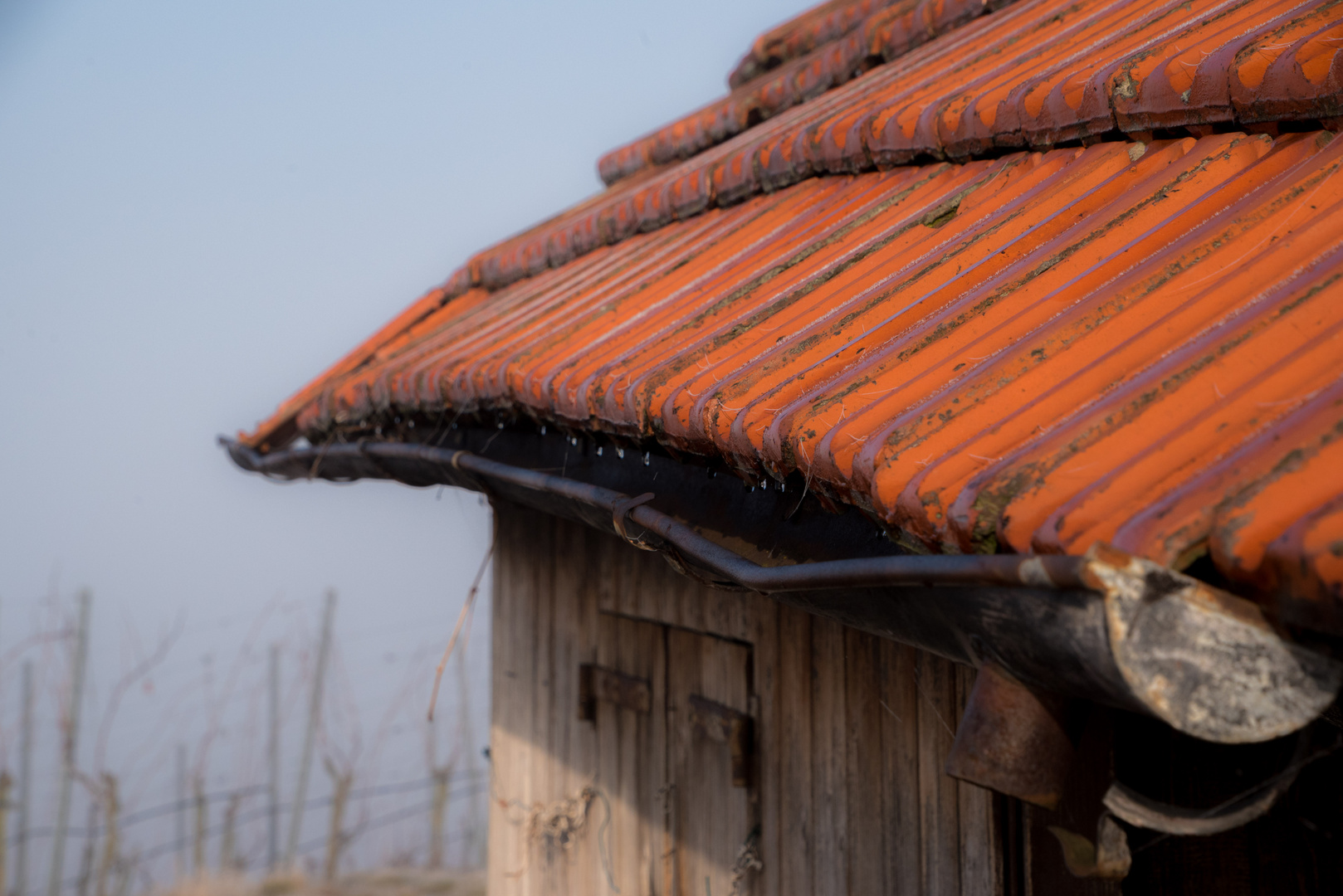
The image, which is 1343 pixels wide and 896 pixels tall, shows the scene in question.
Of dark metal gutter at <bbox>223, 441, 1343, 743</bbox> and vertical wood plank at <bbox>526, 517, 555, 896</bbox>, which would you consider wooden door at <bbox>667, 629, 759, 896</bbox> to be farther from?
dark metal gutter at <bbox>223, 441, 1343, 743</bbox>

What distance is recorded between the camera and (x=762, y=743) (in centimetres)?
292

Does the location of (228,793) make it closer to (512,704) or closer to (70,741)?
(70,741)

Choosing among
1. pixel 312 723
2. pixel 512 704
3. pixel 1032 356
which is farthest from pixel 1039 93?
pixel 312 723

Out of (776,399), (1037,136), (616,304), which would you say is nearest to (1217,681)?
(776,399)

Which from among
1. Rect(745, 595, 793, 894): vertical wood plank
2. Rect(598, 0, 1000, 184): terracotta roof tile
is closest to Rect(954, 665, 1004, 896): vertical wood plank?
Rect(745, 595, 793, 894): vertical wood plank

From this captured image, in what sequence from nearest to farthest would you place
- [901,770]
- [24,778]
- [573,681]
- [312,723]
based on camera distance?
1. [901,770]
2. [573,681]
3. [24,778]
4. [312,723]

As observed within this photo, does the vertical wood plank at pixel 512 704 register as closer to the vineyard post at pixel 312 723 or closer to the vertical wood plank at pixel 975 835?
the vertical wood plank at pixel 975 835

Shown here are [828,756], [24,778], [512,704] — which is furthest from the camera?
[24,778]

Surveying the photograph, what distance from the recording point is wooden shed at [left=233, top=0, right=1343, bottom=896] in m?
1.04

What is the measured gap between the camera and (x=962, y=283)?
190 centimetres

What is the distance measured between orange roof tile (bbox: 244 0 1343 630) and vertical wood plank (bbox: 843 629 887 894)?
78 cm

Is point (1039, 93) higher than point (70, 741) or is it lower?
higher

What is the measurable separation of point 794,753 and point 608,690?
113cm

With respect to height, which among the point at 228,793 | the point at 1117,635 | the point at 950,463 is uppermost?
the point at 950,463
